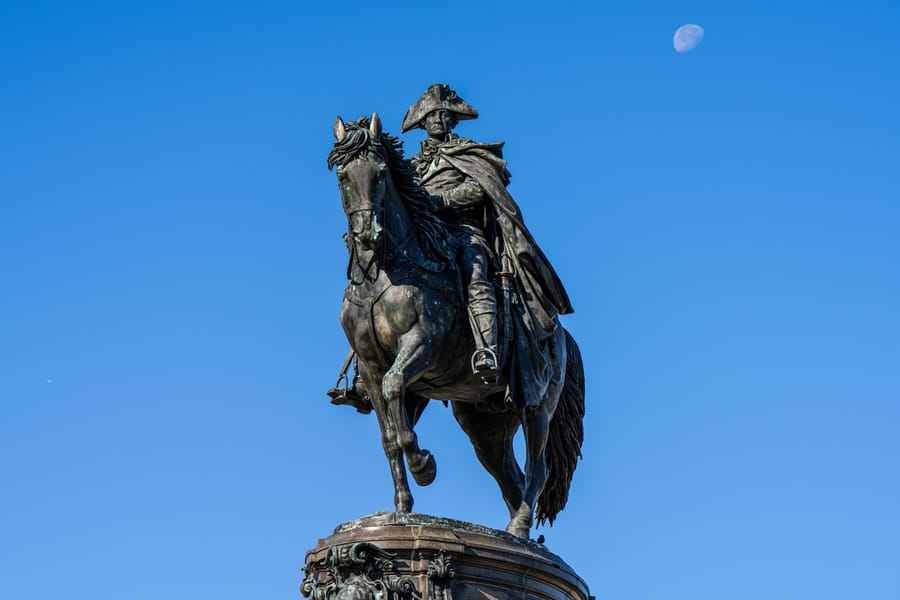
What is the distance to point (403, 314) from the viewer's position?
13.3 m

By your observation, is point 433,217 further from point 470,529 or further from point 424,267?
point 470,529

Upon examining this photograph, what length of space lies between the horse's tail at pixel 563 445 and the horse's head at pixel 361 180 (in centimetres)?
337

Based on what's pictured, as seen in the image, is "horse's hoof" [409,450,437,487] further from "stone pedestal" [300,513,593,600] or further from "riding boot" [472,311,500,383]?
"riding boot" [472,311,500,383]

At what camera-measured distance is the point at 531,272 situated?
47.7 ft

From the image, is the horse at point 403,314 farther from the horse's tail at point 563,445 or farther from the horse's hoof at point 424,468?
the horse's tail at point 563,445

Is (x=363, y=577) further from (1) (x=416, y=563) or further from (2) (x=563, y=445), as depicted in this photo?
(2) (x=563, y=445)

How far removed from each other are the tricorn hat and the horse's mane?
→ 163 cm

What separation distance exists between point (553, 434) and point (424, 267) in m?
2.85

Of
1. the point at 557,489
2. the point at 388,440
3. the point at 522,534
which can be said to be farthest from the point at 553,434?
the point at 388,440

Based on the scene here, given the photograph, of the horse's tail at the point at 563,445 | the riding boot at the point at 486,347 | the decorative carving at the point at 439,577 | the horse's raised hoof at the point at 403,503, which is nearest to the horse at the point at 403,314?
the horse's raised hoof at the point at 403,503

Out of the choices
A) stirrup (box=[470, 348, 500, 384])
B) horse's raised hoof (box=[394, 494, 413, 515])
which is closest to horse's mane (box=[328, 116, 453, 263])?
stirrup (box=[470, 348, 500, 384])

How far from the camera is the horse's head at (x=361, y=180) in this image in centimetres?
1317

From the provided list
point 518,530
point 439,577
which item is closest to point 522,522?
point 518,530

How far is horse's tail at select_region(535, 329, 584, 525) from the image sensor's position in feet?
51.3
